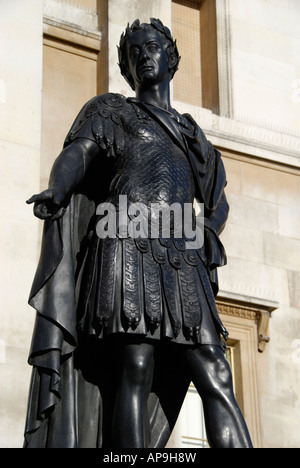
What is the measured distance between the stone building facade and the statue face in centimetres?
362

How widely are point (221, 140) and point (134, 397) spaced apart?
7109 mm

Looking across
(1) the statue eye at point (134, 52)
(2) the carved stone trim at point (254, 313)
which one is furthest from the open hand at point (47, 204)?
(2) the carved stone trim at point (254, 313)

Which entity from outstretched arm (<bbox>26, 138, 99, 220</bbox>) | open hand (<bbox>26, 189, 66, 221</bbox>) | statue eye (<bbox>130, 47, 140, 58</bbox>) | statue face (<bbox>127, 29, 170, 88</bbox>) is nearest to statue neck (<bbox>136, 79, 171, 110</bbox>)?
statue face (<bbox>127, 29, 170, 88</bbox>)

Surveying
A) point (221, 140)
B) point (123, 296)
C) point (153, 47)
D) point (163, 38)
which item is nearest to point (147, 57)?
point (153, 47)

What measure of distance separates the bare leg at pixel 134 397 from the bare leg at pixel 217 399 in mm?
231

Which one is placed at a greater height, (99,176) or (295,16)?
(295,16)

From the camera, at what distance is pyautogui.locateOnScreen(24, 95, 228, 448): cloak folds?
5855 millimetres

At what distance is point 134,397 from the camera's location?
5816 millimetres

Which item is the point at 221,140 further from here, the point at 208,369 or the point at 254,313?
the point at 208,369

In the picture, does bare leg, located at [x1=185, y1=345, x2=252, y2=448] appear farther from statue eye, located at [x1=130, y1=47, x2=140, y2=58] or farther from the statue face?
statue eye, located at [x1=130, y1=47, x2=140, y2=58]

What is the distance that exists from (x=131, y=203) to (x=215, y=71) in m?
7.24

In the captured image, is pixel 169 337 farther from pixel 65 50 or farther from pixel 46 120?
pixel 65 50

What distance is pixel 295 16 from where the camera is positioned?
45.6 feet
